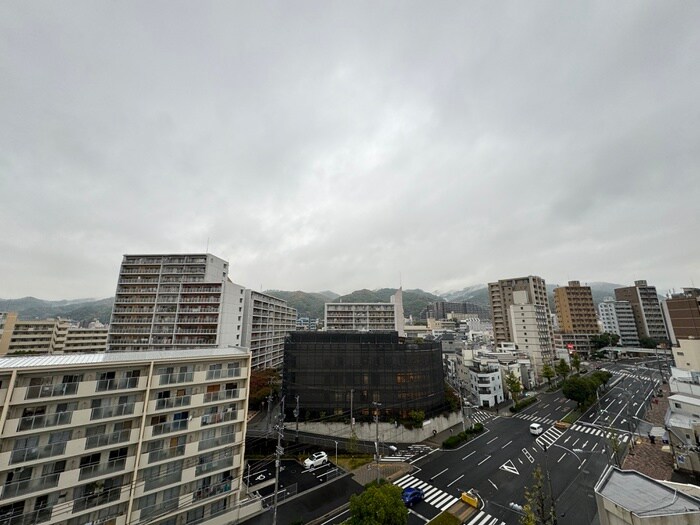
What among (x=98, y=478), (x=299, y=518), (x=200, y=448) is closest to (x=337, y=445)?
(x=299, y=518)

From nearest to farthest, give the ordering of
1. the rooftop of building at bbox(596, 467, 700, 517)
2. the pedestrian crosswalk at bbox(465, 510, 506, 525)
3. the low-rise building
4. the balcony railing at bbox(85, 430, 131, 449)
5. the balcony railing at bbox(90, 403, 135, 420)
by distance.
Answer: the low-rise building
the rooftop of building at bbox(596, 467, 700, 517)
the balcony railing at bbox(85, 430, 131, 449)
the balcony railing at bbox(90, 403, 135, 420)
the pedestrian crosswalk at bbox(465, 510, 506, 525)

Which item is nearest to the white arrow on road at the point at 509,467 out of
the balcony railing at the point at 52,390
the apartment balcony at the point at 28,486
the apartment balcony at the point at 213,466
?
the apartment balcony at the point at 213,466

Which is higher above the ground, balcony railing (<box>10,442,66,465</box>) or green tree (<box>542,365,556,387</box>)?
balcony railing (<box>10,442,66,465</box>)

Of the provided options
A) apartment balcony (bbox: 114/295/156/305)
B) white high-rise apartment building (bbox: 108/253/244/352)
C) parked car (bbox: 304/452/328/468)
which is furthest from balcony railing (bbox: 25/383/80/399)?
apartment balcony (bbox: 114/295/156/305)

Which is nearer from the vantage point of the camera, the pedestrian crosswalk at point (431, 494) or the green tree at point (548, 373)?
the pedestrian crosswalk at point (431, 494)

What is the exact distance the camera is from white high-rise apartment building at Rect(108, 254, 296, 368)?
2544 inches

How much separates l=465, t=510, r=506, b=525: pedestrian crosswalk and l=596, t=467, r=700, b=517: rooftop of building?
661 inches

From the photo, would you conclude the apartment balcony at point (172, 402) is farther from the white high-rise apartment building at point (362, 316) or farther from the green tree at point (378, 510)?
the white high-rise apartment building at point (362, 316)

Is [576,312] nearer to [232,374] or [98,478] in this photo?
[232,374]

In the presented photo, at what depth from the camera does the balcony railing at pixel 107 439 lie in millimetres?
23462

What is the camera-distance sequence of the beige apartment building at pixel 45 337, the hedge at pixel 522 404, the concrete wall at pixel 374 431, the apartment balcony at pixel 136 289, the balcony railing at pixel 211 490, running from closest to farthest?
the balcony railing at pixel 211 490 → the concrete wall at pixel 374 431 → the hedge at pixel 522 404 → the apartment balcony at pixel 136 289 → the beige apartment building at pixel 45 337

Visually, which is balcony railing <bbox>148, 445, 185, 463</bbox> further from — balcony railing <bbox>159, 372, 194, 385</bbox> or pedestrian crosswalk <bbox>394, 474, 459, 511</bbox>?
pedestrian crosswalk <bbox>394, 474, 459, 511</bbox>

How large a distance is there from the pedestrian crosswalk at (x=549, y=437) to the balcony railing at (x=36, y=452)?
57.2 m

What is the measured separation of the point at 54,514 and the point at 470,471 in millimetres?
41707
